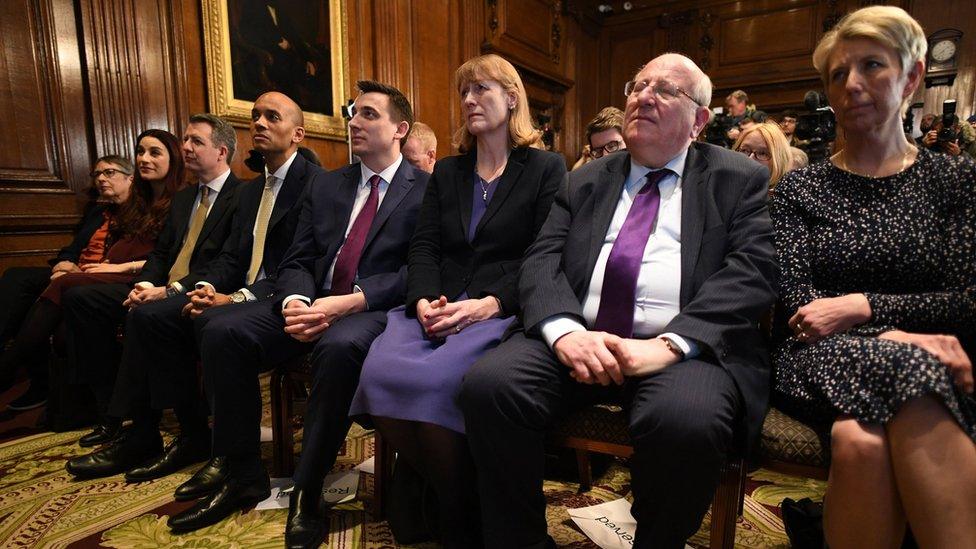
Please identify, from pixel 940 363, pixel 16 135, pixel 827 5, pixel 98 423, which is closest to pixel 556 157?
pixel 940 363

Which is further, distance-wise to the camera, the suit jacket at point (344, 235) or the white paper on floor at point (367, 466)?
the white paper on floor at point (367, 466)

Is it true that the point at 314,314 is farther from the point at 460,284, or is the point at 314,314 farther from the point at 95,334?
the point at 95,334

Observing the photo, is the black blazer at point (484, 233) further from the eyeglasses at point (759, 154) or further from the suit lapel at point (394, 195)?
the eyeglasses at point (759, 154)

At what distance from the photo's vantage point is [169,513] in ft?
6.27

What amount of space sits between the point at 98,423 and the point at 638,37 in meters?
8.27

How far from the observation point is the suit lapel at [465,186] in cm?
194

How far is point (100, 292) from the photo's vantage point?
2553 millimetres

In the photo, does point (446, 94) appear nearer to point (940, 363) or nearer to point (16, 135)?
point (16, 135)

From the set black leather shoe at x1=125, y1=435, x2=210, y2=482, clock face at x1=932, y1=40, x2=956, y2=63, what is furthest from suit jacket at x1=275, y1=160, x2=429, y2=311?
clock face at x1=932, y1=40, x2=956, y2=63

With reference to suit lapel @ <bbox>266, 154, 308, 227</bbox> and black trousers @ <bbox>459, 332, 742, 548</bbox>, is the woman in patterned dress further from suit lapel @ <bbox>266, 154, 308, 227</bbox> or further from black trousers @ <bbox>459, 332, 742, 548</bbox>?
suit lapel @ <bbox>266, 154, 308, 227</bbox>

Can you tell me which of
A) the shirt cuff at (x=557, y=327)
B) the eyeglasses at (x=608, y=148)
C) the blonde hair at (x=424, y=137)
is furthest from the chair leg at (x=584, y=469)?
the blonde hair at (x=424, y=137)

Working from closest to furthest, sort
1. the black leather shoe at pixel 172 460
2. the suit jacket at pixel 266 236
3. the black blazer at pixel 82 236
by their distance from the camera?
1. the black leather shoe at pixel 172 460
2. the suit jacket at pixel 266 236
3. the black blazer at pixel 82 236

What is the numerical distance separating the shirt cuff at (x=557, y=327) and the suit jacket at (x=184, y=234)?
71.2 inches

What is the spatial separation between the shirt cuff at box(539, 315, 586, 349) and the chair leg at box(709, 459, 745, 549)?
1.59 feet
